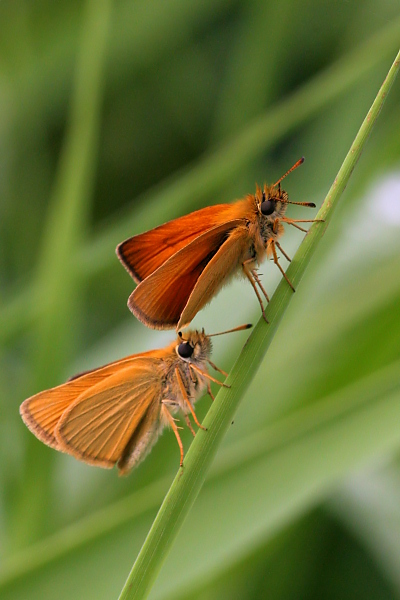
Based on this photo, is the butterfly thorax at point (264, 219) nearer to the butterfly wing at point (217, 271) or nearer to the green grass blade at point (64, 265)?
the butterfly wing at point (217, 271)

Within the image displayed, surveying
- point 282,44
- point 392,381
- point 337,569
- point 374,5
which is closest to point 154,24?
point 282,44

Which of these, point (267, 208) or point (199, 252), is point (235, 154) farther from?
point (199, 252)

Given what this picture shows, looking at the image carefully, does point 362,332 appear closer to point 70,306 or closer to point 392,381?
point 392,381

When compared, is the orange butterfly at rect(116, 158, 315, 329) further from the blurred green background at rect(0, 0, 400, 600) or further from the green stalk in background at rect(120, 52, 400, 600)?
the blurred green background at rect(0, 0, 400, 600)

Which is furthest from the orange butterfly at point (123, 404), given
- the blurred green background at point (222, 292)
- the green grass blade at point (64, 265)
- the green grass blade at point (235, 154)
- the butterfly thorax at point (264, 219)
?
the green grass blade at point (235, 154)

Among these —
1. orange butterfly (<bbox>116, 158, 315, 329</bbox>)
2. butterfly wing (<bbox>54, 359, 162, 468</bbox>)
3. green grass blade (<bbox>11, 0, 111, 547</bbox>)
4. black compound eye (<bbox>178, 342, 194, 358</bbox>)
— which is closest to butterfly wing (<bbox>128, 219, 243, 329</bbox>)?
orange butterfly (<bbox>116, 158, 315, 329</bbox>)

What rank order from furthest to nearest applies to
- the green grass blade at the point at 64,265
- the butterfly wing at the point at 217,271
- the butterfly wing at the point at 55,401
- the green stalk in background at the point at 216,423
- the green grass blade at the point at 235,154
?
1. the green grass blade at the point at 235,154
2. the green grass blade at the point at 64,265
3. the butterfly wing at the point at 55,401
4. the butterfly wing at the point at 217,271
5. the green stalk in background at the point at 216,423

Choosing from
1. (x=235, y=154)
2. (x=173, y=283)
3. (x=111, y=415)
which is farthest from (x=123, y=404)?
(x=235, y=154)
